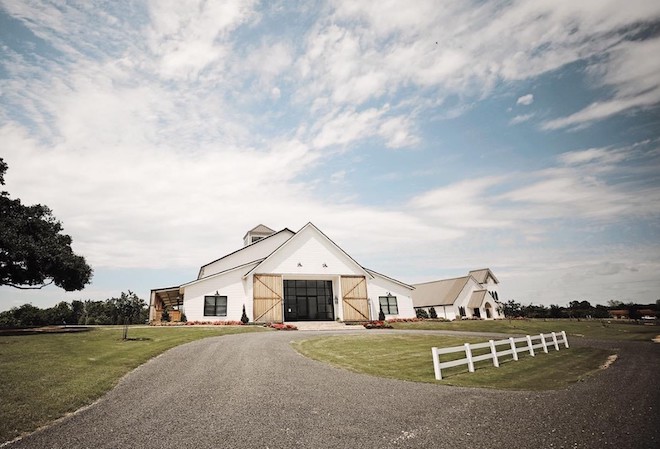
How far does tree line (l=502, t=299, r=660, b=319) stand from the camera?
159 feet

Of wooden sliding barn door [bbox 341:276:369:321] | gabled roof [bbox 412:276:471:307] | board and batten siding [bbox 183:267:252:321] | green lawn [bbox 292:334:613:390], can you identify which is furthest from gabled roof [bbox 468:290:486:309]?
board and batten siding [bbox 183:267:252:321]

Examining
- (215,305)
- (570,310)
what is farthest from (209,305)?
(570,310)

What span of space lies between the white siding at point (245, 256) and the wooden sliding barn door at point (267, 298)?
641 centimetres

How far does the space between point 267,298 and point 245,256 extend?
8.81 m

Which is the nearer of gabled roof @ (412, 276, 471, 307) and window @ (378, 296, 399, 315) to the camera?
window @ (378, 296, 399, 315)

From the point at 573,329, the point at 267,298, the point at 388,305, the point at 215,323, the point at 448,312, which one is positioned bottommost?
the point at 573,329

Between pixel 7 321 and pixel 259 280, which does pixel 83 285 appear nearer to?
pixel 259 280

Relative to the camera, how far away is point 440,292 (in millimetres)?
53844

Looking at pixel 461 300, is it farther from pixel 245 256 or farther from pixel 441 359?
pixel 441 359

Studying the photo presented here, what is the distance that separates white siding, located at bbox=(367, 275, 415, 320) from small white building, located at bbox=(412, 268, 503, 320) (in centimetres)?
1753

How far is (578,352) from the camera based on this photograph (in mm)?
17906

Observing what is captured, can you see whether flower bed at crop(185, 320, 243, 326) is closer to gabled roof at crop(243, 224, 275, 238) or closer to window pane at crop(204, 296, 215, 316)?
window pane at crop(204, 296, 215, 316)

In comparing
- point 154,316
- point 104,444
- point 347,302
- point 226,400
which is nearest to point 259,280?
point 347,302

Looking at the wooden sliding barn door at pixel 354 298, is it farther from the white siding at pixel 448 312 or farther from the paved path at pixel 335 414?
the white siding at pixel 448 312
